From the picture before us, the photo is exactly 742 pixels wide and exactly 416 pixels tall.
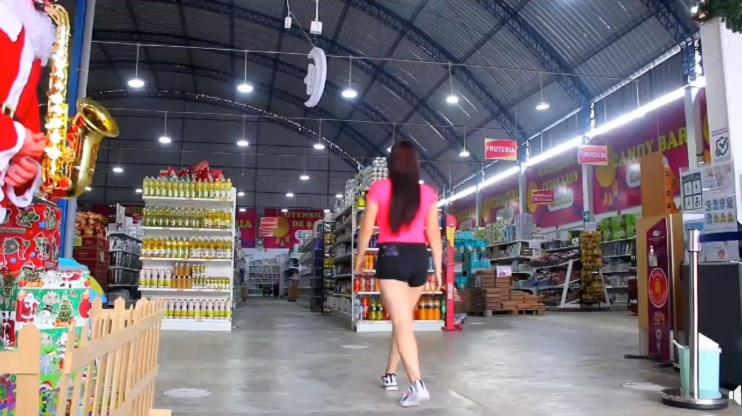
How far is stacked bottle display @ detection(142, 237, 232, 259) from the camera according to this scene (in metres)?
8.95

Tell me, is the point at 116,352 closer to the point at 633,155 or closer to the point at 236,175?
the point at 633,155

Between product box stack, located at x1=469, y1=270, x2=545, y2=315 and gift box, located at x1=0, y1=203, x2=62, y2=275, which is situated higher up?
gift box, located at x1=0, y1=203, x2=62, y2=275

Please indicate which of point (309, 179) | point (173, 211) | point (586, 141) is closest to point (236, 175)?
point (309, 179)

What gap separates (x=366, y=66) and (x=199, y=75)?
344 inches

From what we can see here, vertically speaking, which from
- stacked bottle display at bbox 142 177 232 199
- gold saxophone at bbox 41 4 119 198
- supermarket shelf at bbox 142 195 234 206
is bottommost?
gold saxophone at bbox 41 4 119 198

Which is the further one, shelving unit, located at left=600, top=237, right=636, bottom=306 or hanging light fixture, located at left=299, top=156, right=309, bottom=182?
hanging light fixture, located at left=299, top=156, right=309, bottom=182

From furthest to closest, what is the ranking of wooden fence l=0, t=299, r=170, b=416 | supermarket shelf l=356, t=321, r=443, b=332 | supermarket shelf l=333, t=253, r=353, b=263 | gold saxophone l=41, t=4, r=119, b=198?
supermarket shelf l=333, t=253, r=353, b=263 → supermarket shelf l=356, t=321, r=443, b=332 → gold saxophone l=41, t=4, r=119, b=198 → wooden fence l=0, t=299, r=170, b=416

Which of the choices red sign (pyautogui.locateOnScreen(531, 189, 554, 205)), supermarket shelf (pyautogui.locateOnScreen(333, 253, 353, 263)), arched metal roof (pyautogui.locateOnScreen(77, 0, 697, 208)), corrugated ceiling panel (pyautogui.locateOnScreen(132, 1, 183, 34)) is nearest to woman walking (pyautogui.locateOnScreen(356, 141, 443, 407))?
supermarket shelf (pyautogui.locateOnScreen(333, 253, 353, 263))

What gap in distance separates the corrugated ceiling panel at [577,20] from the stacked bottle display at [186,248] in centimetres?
1042

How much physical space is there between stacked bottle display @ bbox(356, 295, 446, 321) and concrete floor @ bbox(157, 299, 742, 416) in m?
0.76

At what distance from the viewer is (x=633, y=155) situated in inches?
637

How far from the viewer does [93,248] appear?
12.5 m

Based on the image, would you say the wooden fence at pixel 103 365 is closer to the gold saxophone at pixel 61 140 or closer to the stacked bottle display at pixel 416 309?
the gold saxophone at pixel 61 140

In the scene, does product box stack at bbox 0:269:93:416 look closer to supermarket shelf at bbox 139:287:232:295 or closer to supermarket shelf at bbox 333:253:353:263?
supermarket shelf at bbox 139:287:232:295
